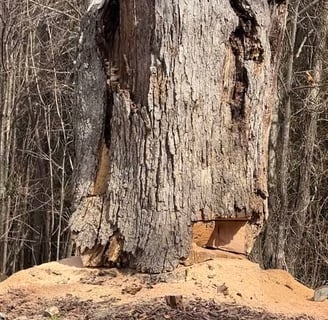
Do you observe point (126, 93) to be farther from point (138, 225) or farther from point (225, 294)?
point (225, 294)

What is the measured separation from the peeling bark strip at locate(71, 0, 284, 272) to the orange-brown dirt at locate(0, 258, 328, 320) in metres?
0.10

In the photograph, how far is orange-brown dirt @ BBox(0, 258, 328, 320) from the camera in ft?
11.5

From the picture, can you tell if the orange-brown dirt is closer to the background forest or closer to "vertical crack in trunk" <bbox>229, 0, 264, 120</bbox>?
"vertical crack in trunk" <bbox>229, 0, 264, 120</bbox>

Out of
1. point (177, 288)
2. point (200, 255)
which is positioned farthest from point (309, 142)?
point (177, 288)

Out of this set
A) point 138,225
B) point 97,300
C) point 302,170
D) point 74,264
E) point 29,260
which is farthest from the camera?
point 29,260

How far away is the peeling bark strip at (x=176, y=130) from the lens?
3729 millimetres

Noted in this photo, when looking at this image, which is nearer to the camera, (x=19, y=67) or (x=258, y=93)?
(x=258, y=93)

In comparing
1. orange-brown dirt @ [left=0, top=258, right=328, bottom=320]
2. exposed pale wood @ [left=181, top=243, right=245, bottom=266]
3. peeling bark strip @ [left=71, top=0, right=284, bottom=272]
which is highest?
peeling bark strip @ [left=71, top=0, right=284, bottom=272]

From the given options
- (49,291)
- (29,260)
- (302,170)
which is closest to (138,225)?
(49,291)

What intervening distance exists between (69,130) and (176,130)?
27.3 feet

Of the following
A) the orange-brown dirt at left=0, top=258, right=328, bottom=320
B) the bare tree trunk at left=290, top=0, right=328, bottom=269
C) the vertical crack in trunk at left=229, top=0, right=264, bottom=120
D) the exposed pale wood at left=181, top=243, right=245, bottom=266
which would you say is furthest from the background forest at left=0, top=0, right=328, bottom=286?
the orange-brown dirt at left=0, top=258, right=328, bottom=320

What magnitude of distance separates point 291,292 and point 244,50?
1344mm

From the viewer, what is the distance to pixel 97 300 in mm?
3535

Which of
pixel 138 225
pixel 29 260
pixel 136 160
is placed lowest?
pixel 29 260
